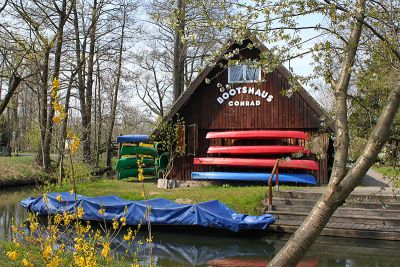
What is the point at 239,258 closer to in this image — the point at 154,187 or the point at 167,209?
the point at 167,209

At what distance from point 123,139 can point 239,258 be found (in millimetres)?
16370

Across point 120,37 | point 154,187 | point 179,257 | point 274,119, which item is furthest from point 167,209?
point 120,37

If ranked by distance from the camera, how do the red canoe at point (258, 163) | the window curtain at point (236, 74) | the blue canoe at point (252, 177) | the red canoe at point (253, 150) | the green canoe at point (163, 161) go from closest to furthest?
1. the blue canoe at point (252, 177)
2. the red canoe at point (258, 163)
3. the red canoe at point (253, 150)
4. the window curtain at point (236, 74)
5. the green canoe at point (163, 161)

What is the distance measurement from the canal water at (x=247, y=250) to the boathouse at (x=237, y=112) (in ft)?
22.3

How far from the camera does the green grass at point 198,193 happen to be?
16.4 m

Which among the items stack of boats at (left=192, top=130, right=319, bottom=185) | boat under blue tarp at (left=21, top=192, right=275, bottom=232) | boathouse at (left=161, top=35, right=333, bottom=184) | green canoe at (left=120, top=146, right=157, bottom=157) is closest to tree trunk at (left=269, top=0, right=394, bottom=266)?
boat under blue tarp at (left=21, top=192, right=275, bottom=232)

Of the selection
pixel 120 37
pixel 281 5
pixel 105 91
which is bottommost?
pixel 281 5

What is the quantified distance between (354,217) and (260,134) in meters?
6.52

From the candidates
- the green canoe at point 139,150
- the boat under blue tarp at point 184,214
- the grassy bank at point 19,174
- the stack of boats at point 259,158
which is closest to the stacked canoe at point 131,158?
the green canoe at point 139,150

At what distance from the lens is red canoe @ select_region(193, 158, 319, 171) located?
64.0 feet

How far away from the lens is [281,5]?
4.64m

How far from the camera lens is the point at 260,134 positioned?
66.9 ft

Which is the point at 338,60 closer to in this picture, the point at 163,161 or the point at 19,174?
the point at 163,161

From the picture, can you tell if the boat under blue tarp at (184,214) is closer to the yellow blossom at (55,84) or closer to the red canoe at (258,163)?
the red canoe at (258,163)
